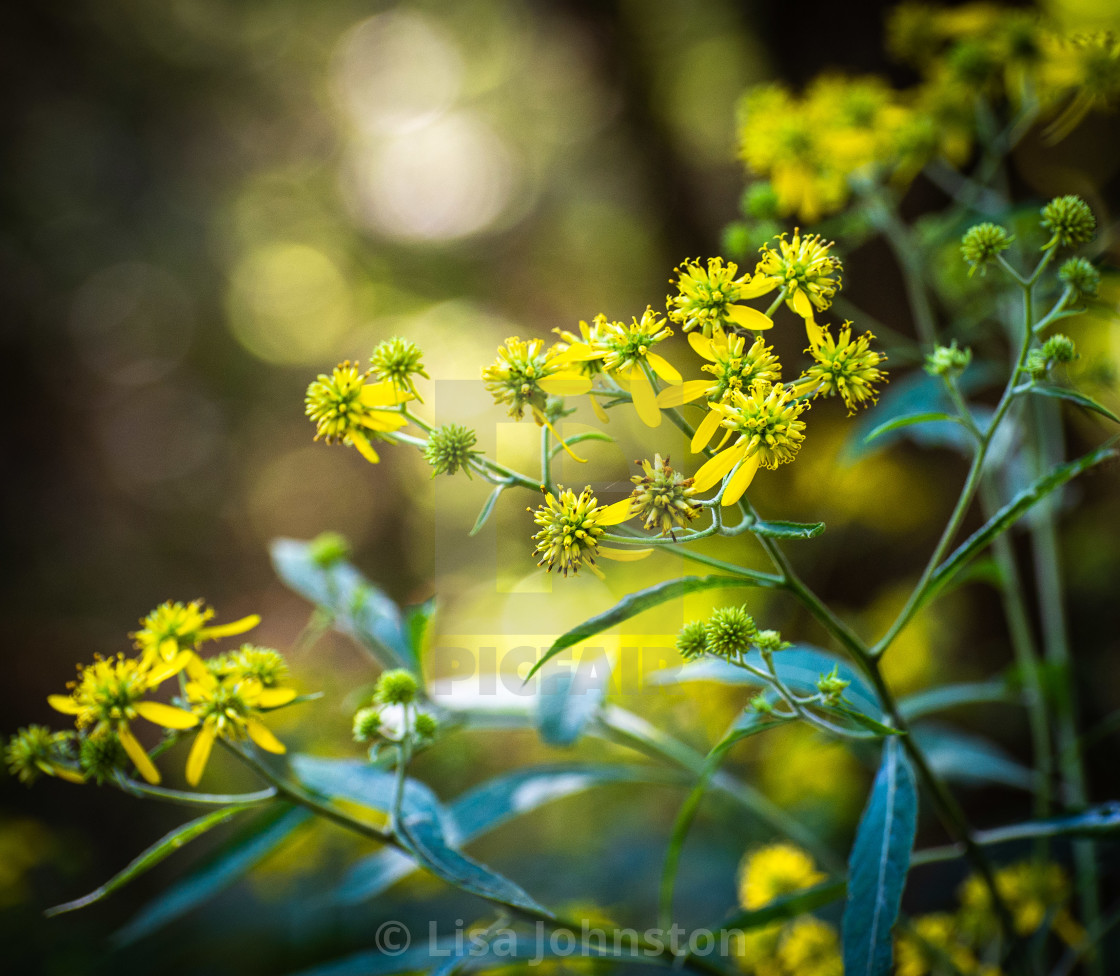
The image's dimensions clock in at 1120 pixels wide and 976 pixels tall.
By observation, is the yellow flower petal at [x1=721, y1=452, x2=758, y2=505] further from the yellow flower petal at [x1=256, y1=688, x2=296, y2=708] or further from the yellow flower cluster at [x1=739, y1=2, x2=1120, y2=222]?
the yellow flower cluster at [x1=739, y1=2, x2=1120, y2=222]

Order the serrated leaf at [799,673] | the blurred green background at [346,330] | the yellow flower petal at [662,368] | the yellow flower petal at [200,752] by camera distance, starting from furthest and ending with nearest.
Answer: the blurred green background at [346,330] → the serrated leaf at [799,673] → the yellow flower petal at [200,752] → the yellow flower petal at [662,368]

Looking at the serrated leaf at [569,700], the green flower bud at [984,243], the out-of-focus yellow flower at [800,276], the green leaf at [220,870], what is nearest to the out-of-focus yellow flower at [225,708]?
the green leaf at [220,870]

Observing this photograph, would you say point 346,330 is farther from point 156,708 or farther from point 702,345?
point 702,345

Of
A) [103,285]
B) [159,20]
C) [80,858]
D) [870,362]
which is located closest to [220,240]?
[103,285]

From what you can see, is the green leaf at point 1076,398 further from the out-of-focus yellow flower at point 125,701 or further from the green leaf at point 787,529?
the out-of-focus yellow flower at point 125,701

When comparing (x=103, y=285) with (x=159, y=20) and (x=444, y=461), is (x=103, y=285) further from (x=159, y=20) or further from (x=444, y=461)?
(x=444, y=461)
